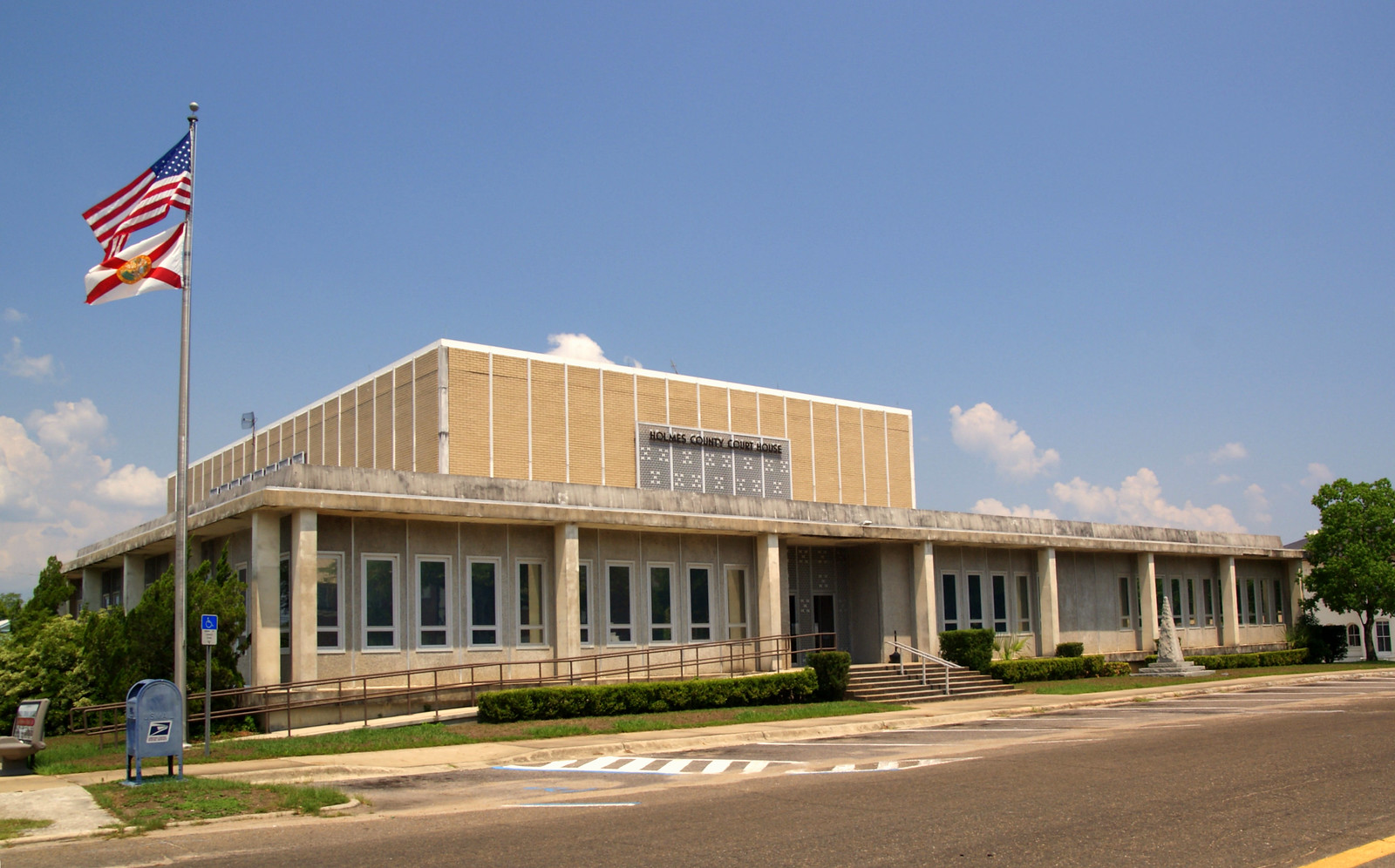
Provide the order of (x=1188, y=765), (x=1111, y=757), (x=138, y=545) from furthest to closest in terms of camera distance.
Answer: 1. (x=138, y=545)
2. (x=1111, y=757)
3. (x=1188, y=765)

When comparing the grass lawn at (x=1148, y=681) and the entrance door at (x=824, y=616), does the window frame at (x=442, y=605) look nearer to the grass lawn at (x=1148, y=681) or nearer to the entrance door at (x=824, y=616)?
the entrance door at (x=824, y=616)

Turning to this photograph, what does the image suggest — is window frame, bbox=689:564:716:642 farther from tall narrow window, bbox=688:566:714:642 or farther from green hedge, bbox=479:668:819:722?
green hedge, bbox=479:668:819:722

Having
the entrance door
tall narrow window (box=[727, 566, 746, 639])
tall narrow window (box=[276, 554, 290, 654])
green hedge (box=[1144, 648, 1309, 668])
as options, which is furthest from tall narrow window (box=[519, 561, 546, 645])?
green hedge (box=[1144, 648, 1309, 668])

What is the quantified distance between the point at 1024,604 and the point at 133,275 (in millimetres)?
28551

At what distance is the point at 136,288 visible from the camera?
18828mm

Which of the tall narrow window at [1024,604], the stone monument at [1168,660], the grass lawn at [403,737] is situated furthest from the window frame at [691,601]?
the stone monument at [1168,660]

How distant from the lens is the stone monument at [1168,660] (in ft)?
118

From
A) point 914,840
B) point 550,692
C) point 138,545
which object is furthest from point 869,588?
point 914,840

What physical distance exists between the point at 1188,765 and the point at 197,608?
16.1 metres

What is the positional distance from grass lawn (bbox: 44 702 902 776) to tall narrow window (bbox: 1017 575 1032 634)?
44.2 ft

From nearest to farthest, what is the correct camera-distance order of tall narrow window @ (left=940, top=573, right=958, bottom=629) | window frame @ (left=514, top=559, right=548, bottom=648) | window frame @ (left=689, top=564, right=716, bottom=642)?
window frame @ (left=514, top=559, right=548, bottom=648) < window frame @ (left=689, top=564, right=716, bottom=642) < tall narrow window @ (left=940, top=573, right=958, bottom=629)

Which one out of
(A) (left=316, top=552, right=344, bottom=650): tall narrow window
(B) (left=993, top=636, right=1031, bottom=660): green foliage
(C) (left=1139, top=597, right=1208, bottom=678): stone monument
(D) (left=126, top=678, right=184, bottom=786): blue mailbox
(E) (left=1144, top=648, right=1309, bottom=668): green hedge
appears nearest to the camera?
(D) (left=126, top=678, right=184, bottom=786): blue mailbox

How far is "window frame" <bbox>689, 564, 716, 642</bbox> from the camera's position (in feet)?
93.8

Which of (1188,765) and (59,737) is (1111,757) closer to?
(1188,765)
